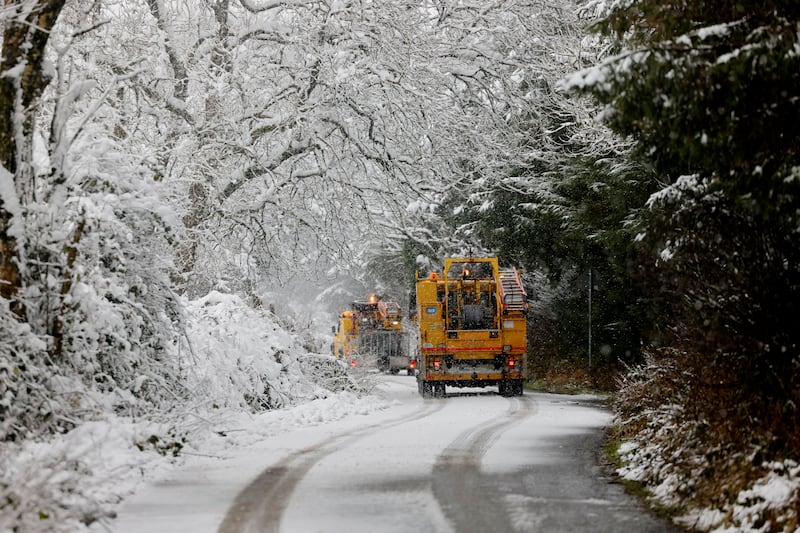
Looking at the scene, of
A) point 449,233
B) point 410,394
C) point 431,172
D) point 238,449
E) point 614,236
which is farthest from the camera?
point 449,233

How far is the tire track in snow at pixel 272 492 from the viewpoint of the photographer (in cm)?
783

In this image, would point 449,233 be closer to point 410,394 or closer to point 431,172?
point 410,394

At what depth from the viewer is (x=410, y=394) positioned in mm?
27203

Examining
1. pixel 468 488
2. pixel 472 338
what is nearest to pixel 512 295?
pixel 472 338

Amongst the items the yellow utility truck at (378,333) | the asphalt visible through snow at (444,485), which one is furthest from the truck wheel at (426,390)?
the yellow utility truck at (378,333)

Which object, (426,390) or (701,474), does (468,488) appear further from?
(426,390)

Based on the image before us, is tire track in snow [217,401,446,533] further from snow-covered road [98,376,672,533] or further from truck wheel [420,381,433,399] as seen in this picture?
truck wheel [420,381,433,399]

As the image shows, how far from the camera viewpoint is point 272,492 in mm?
9344

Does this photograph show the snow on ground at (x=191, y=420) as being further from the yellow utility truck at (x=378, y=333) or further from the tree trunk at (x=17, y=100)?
the yellow utility truck at (x=378, y=333)

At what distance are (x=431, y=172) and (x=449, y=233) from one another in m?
12.5

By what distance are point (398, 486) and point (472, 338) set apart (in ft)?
51.6

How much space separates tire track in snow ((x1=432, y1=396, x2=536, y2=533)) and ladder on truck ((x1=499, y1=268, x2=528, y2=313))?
33.6 feet

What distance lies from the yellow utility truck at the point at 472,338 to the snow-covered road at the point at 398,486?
9219 millimetres

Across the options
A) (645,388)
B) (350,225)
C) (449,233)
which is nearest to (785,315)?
(645,388)
